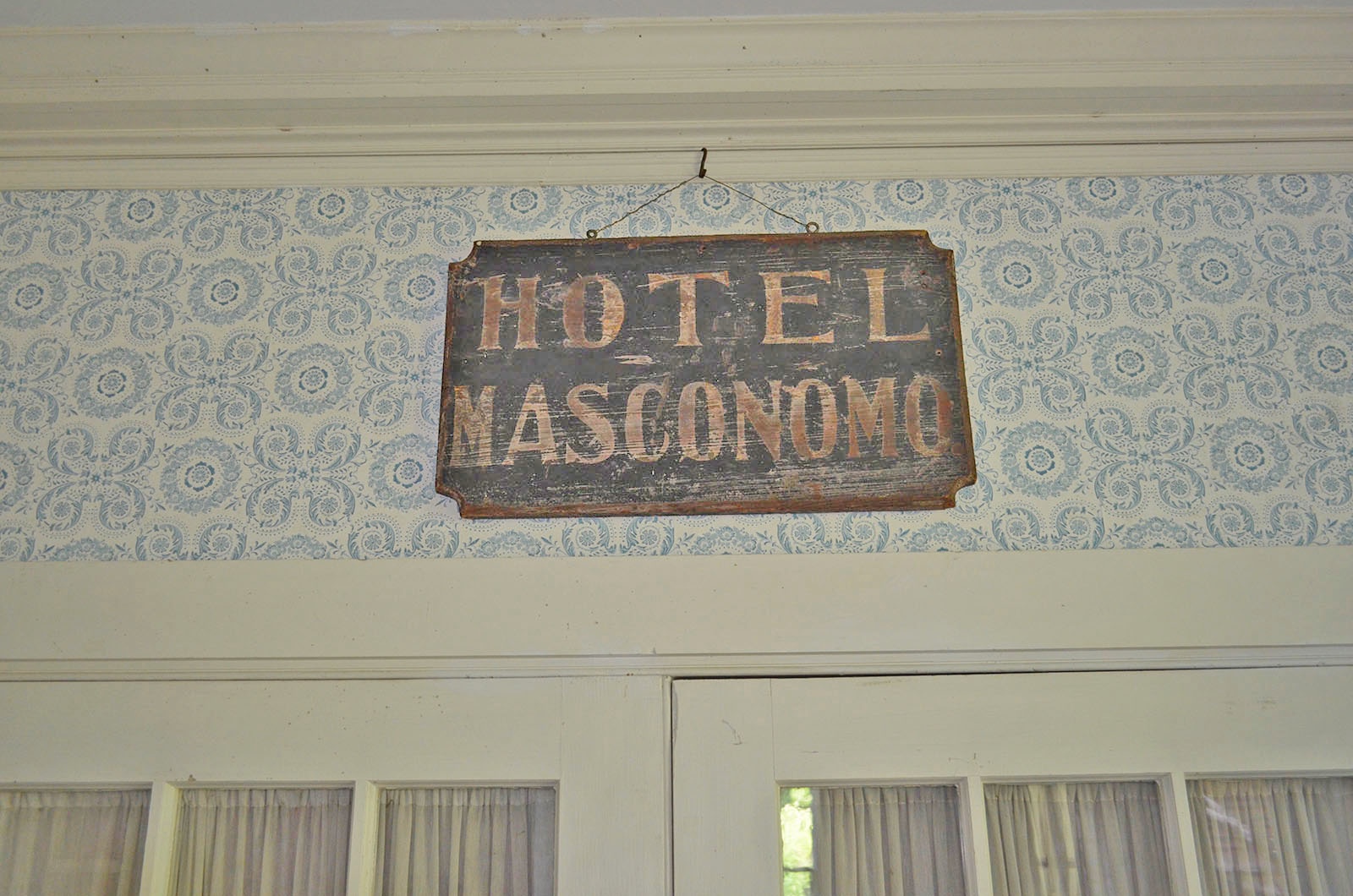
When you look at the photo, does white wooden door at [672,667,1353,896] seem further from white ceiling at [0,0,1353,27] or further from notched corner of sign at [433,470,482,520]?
white ceiling at [0,0,1353,27]

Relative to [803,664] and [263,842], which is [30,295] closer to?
[263,842]

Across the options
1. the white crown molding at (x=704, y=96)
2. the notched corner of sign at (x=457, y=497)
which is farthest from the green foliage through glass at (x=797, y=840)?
the white crown molding at (x=704, y=96)

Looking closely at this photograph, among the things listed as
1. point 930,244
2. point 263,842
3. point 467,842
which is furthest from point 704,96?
point 263,842

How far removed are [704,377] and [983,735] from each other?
0.65 m

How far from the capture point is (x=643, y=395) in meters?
1.74

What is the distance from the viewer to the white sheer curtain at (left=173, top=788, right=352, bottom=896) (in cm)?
156

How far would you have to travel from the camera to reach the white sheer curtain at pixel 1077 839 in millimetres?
1548

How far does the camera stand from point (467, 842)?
1581 millimetres

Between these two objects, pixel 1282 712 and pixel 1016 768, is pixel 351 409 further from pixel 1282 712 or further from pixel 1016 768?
pixel 1282 712

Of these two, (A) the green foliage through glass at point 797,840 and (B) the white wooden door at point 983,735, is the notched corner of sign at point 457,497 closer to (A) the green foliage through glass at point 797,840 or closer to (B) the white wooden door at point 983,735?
(B) the white wooden door at point 983,735

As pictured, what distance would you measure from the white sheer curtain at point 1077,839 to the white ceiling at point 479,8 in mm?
1175

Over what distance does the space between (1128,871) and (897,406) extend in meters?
0.71

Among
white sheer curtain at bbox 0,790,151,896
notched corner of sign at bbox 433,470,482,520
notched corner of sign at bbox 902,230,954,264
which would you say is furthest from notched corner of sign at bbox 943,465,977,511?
white sheer curtain at bbox 0,790,151,896

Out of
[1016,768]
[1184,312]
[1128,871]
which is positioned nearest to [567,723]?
[1016,768]
